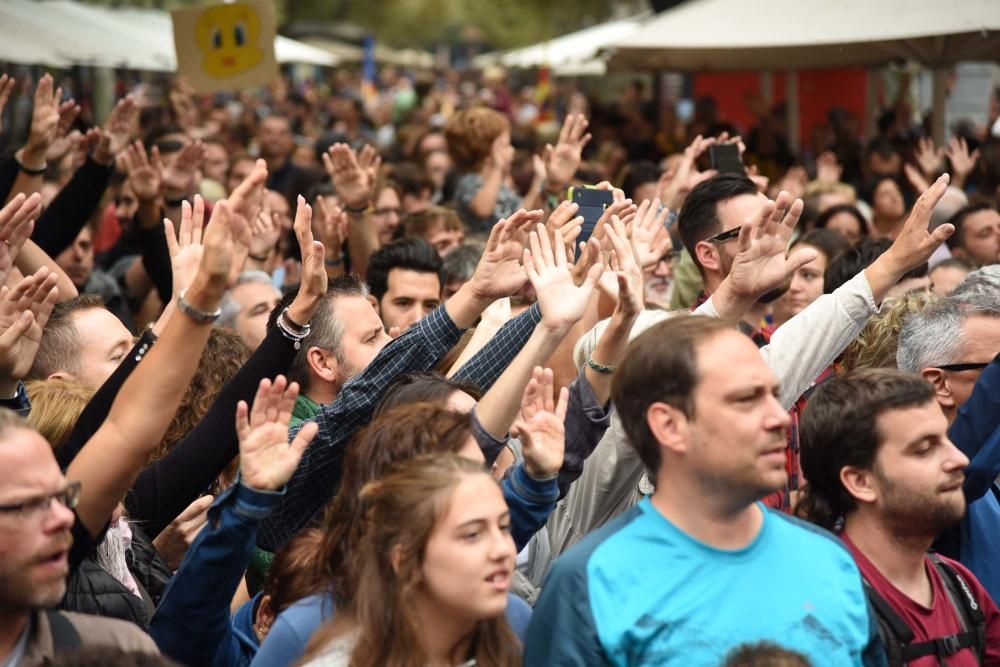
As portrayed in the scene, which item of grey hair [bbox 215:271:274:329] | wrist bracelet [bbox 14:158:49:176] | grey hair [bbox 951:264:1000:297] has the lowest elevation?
grey hair [bbox 215:271:274:329]

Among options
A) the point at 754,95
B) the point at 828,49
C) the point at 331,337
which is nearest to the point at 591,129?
the point at 754,95

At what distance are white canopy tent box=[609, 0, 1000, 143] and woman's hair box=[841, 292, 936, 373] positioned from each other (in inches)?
201

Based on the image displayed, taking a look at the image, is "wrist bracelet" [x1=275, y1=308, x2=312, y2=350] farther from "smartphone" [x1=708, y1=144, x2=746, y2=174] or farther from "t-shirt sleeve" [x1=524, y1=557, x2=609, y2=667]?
"smartphone" [x1=708, y1=144, x2=746, y2=174]

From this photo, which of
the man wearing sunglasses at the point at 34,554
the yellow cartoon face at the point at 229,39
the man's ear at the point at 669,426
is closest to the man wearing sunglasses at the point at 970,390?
the man's ear at the point at 669,426

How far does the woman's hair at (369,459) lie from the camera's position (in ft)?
11.0

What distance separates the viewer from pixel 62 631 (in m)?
3.07

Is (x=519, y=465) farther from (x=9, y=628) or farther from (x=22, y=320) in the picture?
(x=22, y=320)

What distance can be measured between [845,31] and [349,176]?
16.5ft

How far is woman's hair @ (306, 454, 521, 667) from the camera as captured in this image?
3.07 m

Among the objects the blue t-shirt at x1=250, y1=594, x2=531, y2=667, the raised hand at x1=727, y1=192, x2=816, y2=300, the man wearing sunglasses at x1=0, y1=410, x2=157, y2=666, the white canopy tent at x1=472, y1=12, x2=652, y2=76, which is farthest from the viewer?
the white canopy tent at x1=472, y1=12, x2=652, y2=76

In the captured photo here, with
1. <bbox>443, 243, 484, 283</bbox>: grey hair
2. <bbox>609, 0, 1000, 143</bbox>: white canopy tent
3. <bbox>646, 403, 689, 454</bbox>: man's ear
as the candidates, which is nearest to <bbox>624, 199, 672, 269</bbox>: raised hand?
<bbox>646, 403, 689, 454</bbox>: man's ear

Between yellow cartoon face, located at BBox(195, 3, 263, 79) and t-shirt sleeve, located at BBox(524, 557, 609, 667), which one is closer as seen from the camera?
t-shirt sleeve, located at BBox(524, 557, 609, 667)

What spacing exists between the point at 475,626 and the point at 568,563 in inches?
10.3

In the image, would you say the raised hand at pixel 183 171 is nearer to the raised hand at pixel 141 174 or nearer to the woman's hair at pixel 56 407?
the raised hand at pixel 141 174
